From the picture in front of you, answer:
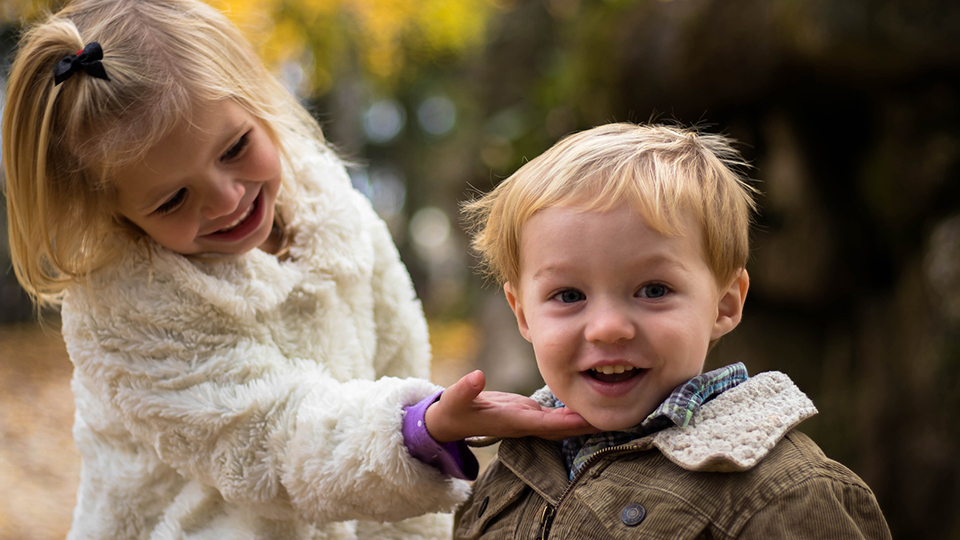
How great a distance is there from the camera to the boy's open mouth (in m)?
1.34

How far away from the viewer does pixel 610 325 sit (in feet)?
4.19

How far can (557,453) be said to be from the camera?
4.96 ft

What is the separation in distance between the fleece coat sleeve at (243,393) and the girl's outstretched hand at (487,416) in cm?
11

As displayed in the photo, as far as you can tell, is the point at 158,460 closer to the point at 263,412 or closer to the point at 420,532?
the point at 263,412

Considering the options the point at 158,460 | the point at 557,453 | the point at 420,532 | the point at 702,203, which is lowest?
the point at 420,532

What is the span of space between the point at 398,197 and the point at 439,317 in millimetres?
4350

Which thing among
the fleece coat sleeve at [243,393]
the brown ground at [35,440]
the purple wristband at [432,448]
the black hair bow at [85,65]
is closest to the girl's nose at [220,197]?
the fleece coat sleeve at [243,393]

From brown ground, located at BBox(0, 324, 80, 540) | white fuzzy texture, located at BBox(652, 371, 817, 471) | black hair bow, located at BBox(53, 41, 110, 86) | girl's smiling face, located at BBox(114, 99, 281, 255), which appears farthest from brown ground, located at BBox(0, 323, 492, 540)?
white fuzzy texture, located at BBox(652, 371, 817, 471)

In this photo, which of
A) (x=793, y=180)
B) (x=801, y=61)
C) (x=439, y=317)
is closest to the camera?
(x=801, y=61)

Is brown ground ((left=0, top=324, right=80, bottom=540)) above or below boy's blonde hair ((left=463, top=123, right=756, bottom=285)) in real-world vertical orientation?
below

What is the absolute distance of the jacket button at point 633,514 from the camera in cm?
127

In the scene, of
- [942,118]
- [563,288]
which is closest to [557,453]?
[563,288]

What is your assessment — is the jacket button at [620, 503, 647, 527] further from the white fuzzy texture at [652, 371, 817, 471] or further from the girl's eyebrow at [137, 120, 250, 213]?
the girl's eyebrow at [137, 120, 250, 213]

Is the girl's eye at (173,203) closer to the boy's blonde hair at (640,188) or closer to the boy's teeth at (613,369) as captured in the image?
the boy's blonde hair at (640,188)
